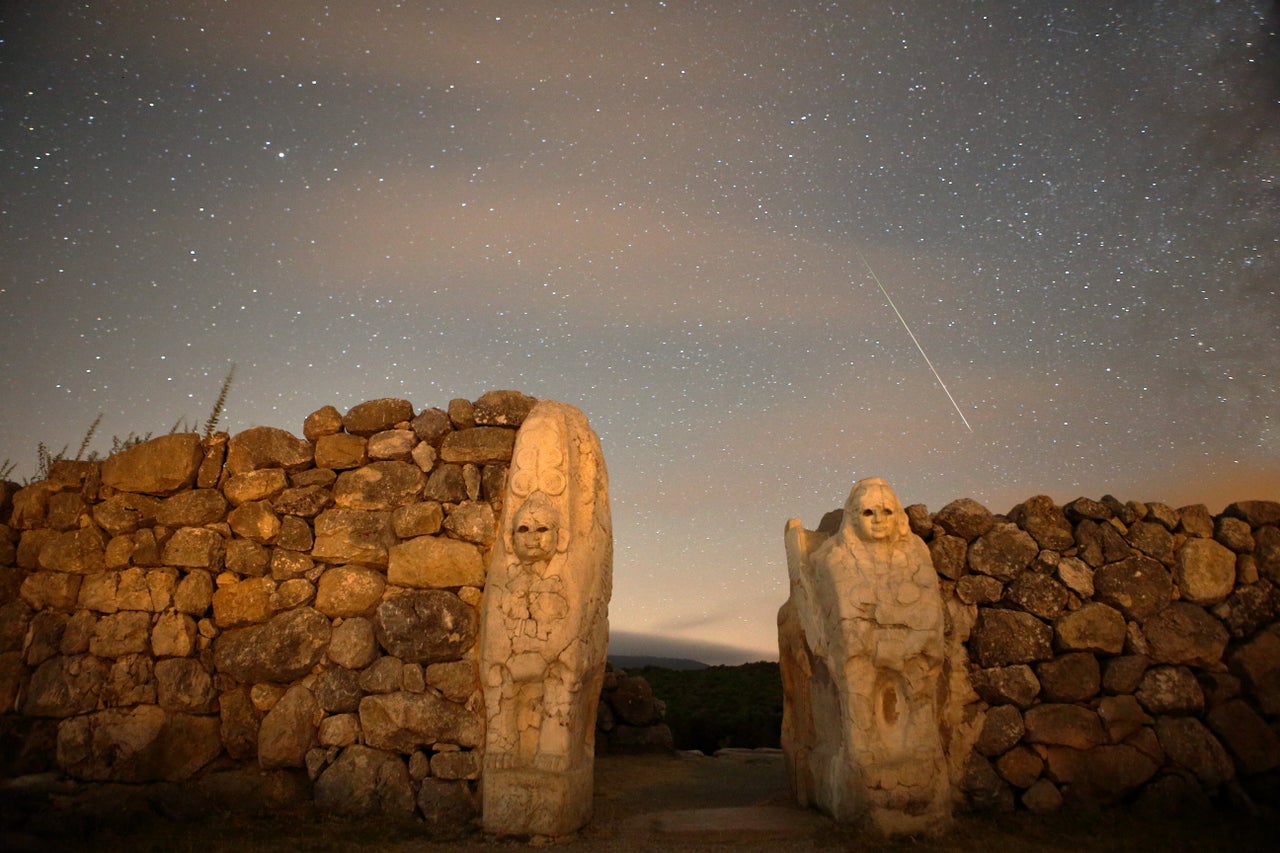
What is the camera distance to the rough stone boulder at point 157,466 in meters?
7.43

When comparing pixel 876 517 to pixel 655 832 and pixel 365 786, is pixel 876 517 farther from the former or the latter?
pixel 365 786

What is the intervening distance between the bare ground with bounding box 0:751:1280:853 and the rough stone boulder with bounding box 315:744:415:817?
148mm

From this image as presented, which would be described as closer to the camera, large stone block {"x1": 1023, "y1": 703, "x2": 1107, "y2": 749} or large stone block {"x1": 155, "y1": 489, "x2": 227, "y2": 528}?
large stone block {"x1": 1023, "y1": 703, "x2": 1107, "y2": 749}

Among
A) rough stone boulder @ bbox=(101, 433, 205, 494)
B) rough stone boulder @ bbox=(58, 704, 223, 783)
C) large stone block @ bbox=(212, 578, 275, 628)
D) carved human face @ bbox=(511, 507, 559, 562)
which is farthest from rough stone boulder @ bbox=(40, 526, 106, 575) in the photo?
carved human face @ bbox=(511, 507, 559, 562)

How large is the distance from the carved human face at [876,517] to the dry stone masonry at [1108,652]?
333 millimetres

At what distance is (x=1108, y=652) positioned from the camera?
740 centimetres

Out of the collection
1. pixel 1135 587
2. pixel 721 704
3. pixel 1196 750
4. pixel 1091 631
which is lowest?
pixel 721 704

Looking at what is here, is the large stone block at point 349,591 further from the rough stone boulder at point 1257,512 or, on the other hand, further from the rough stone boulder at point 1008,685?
the rough stone boulder at point 1257,512

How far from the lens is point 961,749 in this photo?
7.26 m

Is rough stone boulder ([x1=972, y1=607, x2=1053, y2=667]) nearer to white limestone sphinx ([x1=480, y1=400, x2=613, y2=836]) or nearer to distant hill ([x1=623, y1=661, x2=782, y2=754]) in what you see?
white limestone sphinx ([x1=480, y1=400, x2=613, y2=836])

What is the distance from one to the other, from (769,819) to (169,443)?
600 cm

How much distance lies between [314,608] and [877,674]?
4.57m

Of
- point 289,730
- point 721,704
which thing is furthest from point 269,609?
point 721,704

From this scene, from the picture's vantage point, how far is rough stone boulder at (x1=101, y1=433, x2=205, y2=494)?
7426 millimetres
